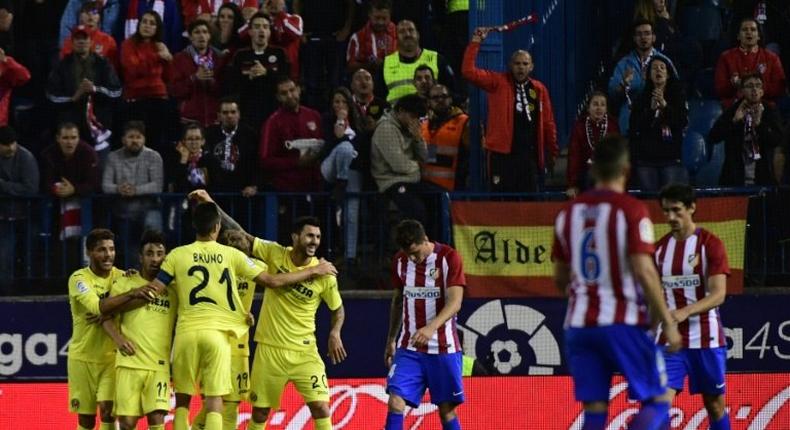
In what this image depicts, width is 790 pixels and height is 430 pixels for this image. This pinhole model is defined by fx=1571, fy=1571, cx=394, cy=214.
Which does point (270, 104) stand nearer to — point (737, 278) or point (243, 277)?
point (243, 277)

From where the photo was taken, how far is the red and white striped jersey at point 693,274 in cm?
1075

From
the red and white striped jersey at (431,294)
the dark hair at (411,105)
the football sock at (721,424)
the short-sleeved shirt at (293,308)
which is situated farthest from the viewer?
the dark hair at (411,105)

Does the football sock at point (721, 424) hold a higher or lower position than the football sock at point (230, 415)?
higher

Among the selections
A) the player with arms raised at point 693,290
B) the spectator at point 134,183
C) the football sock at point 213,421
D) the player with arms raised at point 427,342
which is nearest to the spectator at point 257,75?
the spectator at point 134,183

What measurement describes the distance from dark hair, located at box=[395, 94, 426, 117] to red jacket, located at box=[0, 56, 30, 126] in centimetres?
392

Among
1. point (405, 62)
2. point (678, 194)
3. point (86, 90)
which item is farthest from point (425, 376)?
point (86, 90)

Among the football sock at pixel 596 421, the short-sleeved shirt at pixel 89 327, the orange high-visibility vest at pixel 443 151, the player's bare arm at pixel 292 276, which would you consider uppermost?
the orange high-visibility vest at pixel 443 151

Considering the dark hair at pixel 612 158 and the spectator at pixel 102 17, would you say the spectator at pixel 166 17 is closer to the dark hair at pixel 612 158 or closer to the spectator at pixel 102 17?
the spectator at pixel 102 17

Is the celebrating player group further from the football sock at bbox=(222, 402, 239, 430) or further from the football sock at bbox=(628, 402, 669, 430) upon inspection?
the football sock at bbox=(628, 402, 669, 430)

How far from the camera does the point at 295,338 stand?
12156 mm

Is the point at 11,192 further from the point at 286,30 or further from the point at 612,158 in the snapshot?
the point at 612,158

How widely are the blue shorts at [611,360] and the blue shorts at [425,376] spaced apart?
3.19m

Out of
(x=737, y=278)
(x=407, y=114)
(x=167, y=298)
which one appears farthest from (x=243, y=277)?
(x=737, y=278)

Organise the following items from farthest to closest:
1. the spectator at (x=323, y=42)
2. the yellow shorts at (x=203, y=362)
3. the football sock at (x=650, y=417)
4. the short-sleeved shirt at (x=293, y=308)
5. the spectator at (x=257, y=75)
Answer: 1. the spectator at (x=323, y=42)
2. the spectator at (x=257, y=75)
3. the short-sleeved shirt at (x=293, y=308)
4. the yellow shorts at (x=203, y=362)
5. the football sock at (x=650, y=417)
